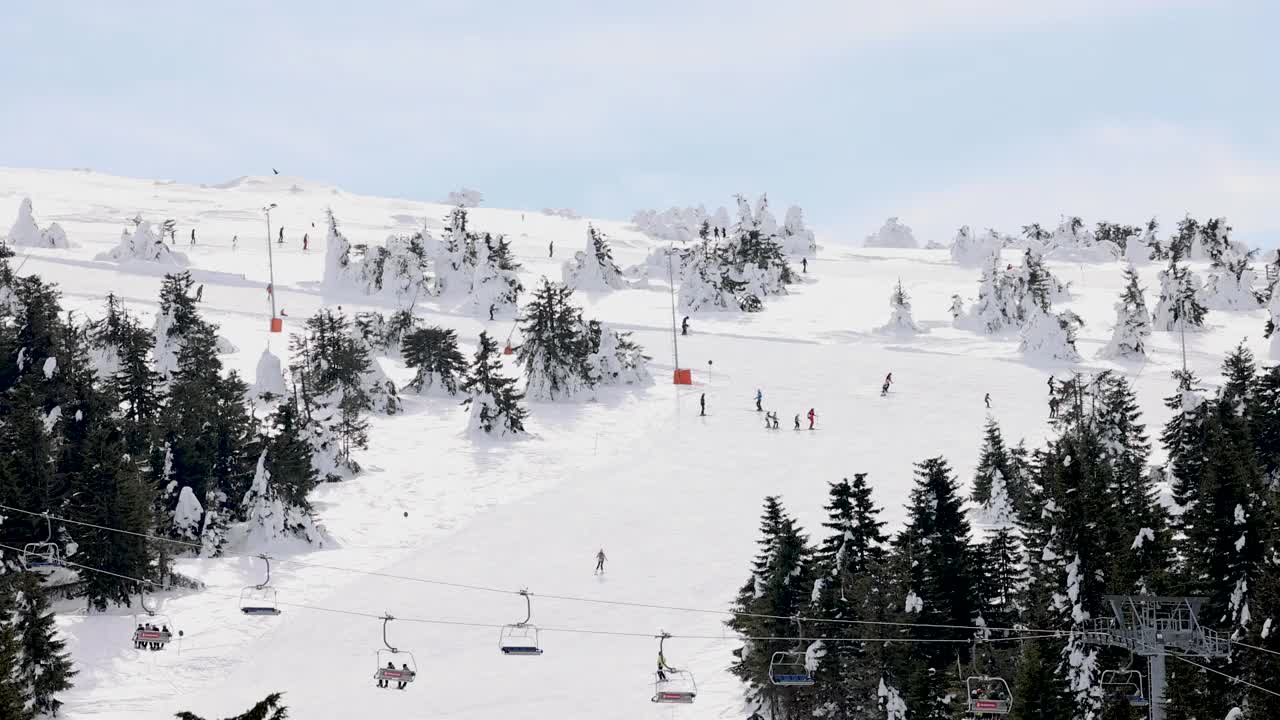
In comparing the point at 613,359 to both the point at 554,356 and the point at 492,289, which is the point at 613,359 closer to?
the point at 554,356

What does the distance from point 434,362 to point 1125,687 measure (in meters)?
46.9

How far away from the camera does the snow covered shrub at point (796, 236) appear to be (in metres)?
134

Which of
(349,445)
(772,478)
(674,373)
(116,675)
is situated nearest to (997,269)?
(674,373)

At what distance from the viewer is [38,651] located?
136ft

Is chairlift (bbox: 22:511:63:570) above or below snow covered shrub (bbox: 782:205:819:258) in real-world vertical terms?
below

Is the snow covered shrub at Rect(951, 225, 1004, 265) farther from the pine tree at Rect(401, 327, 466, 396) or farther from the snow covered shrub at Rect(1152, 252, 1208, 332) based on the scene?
the pine tree at Rect(401, 327, 466, 396)

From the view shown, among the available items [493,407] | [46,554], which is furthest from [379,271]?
[46,554]

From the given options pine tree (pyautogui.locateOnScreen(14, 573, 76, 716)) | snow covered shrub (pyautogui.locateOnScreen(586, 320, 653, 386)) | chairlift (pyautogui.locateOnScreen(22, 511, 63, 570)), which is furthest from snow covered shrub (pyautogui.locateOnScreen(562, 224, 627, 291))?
pine tree (pyautogui.locateOnScreen(14, 573, 76, 716))

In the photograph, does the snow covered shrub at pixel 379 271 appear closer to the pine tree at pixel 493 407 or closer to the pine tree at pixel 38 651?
the pine tree at pixel 493 407

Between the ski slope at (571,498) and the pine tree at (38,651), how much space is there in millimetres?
1129

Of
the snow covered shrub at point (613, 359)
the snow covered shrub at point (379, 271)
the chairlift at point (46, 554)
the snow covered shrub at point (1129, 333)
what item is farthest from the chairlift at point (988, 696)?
the snow covered shrub at point (379, 271)

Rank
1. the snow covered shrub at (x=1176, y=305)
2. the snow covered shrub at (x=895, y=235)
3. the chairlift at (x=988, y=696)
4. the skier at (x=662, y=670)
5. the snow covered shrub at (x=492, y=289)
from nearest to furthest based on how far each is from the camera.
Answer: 1. the chairlift at (x=988, y=696)
2. the skier at (x=662, y=670)
3. the snow covered shrub at (x=492, y=289)
4. the snow covered shrub at (x=1176, y=305)
5. the snow covered shrub at (x=895, y=235)

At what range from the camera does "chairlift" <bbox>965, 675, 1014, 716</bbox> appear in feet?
102

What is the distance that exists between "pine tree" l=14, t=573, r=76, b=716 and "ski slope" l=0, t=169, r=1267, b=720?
1129mm
